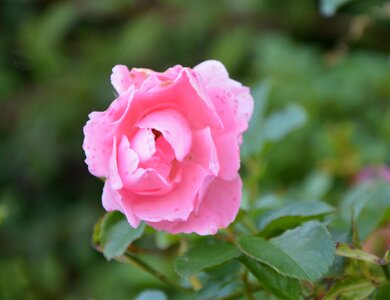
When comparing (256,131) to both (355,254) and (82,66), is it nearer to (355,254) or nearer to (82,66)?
(355,254)

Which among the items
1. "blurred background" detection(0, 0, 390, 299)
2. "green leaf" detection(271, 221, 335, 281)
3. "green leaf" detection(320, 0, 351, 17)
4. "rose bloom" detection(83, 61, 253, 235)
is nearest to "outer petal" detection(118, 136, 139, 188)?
"rose bloom" detection(83, 61, 253, 235)

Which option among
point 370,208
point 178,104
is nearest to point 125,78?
point 178,104

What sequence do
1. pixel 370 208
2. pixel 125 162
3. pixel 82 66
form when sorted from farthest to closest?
1. pixel 82 66
2. pixel 370 208
3. pixel 125 162

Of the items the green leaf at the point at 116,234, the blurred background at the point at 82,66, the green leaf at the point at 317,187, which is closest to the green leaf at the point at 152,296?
the green leaf at the point at 116,234

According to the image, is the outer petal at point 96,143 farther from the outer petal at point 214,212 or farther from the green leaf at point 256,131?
the green leaf at point 256,131

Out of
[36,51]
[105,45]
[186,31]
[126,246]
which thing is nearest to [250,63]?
[186,31]

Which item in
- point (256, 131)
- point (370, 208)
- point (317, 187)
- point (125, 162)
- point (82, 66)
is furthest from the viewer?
point (82, 66)
